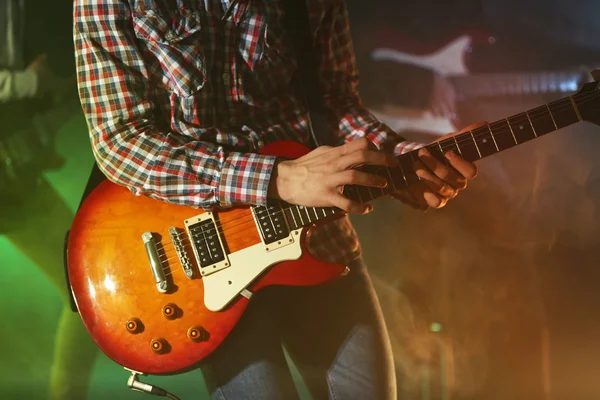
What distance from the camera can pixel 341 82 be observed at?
131 centimetres

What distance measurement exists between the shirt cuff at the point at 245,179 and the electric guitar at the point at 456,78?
876mm

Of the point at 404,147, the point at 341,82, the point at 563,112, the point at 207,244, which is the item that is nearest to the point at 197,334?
the point at 207,244

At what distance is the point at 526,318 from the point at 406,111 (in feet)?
2.61

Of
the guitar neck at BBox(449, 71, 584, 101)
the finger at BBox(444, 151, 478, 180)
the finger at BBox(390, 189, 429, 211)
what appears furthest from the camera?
the guitar neck at BBox(449, 71, 584, 101)

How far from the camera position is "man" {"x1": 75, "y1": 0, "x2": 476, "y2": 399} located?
0.97m

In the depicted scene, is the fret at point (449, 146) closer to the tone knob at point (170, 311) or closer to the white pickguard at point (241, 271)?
the white pickguard at point (241, 271)

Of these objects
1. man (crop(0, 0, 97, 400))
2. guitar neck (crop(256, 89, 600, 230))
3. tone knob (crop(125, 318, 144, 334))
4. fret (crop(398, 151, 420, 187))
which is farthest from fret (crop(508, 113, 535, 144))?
man (crop(0, 0, 97, 400))

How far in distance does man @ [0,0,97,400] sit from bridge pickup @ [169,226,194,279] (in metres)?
0.81

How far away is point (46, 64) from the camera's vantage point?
1.62 metres

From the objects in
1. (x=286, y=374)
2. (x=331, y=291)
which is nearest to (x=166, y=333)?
(x=286, y=374)

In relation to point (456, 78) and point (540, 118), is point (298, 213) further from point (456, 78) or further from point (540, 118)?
point (456, 78)

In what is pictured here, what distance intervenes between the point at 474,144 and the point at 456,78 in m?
0.73

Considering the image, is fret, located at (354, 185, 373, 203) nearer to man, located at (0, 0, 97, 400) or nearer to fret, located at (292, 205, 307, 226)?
fret, located at (292, 205, 307, 226)

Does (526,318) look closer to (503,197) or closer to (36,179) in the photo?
(503,197)
